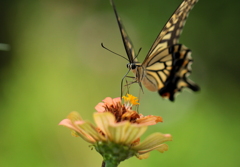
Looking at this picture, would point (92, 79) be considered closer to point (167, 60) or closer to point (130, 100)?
point (167, 60)

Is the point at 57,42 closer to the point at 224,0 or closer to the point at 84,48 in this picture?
the point at 84,48

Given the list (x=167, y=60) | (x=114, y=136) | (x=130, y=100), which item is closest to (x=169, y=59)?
(x=167, y=60)

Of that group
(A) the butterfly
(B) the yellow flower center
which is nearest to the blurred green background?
(A) the butterfly

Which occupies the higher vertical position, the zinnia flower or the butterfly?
the butterfly

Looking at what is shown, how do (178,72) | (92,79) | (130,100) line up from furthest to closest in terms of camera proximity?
1. (92,79)
2. (178,72)
3. (130,100)

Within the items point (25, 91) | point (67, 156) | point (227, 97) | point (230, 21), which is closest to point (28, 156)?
point (67, 156)

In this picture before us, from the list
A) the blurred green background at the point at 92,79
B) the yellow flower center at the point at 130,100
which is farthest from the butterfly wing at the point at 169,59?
the blurred green background at the point at 92,79

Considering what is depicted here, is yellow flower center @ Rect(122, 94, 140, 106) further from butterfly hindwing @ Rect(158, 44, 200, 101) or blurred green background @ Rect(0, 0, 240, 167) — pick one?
blurred green background @ Rect(0, 0, 240, 167)
